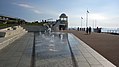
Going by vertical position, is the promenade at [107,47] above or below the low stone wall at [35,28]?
below

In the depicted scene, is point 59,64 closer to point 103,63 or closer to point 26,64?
point 26,64

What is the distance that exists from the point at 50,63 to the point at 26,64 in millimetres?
993

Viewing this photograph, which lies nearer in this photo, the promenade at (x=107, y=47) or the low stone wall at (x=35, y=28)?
Answer: the promenade at (x=107, y=47)

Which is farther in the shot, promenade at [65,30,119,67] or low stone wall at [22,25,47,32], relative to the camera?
low stone wall at [22,25,47,32]

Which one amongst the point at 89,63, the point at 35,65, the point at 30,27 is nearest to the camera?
the point at 35,65

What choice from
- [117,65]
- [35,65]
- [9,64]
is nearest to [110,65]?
[117,65]

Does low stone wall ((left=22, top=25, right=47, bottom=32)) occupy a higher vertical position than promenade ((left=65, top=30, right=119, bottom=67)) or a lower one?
higher

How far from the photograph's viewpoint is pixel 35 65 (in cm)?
784

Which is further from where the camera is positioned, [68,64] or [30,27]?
[30,27]

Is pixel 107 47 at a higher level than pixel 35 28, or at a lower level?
lower

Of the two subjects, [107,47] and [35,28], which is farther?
[35,28]

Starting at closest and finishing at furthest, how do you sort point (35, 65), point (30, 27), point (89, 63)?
point (35, 65)
point (89, 63)
point (30, 27)

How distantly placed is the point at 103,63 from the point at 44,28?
3760 cm

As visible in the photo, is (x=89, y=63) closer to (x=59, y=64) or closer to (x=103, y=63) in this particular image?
(x=103, y=63)
